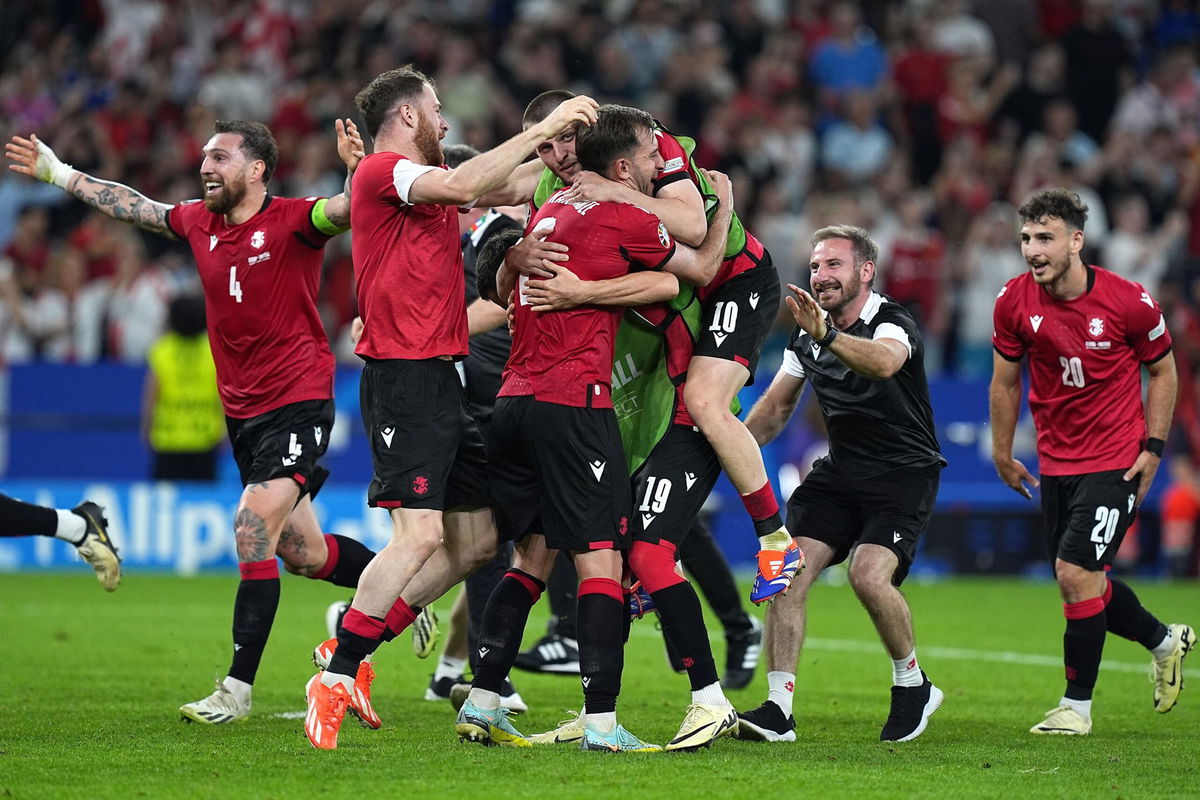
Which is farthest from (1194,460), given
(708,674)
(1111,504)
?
(708,674)

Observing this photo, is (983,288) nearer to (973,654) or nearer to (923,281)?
(923,281)

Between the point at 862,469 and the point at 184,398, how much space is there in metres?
9.52

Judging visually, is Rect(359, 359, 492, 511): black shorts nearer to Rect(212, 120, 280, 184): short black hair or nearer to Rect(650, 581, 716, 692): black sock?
Rect(650, 581, 716, 692): black sock

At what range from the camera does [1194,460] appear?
653 inches

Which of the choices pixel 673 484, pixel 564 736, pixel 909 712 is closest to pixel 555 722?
pixel 564 736

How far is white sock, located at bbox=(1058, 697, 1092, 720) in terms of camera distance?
25.0 ft

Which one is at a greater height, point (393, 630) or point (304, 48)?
point (304, 48)

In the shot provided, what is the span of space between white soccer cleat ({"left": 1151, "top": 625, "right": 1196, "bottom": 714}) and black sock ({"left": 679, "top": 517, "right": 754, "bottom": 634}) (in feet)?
7.14

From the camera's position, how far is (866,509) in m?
7.64

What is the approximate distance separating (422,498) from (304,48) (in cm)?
1430

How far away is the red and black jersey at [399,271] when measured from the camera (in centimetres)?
671

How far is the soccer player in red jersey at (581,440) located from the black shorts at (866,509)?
1388mm

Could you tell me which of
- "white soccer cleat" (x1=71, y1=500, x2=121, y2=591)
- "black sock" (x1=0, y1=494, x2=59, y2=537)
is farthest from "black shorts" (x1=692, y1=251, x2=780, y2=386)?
"black sock" (x1=0, y1=494, x2=59, y2=537)

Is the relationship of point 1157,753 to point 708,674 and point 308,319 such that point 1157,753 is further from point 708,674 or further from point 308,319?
point 308,319
